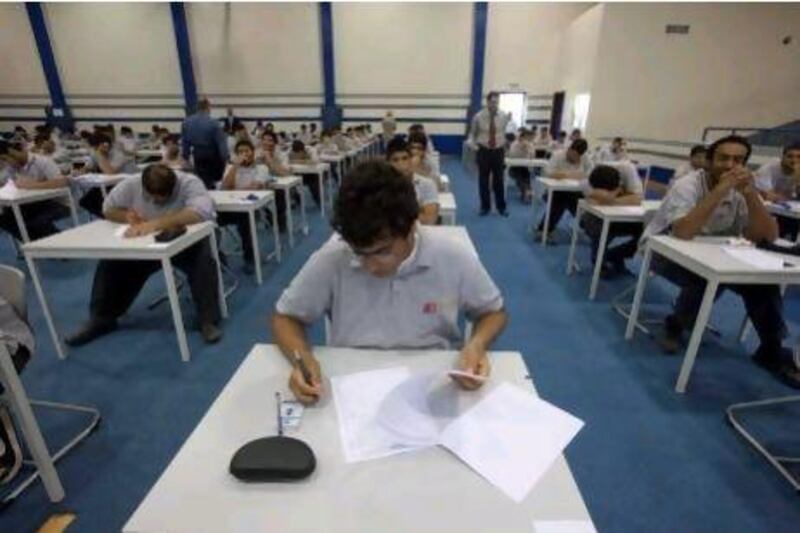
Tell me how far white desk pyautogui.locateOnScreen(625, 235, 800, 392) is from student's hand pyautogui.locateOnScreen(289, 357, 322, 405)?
6.57 ft

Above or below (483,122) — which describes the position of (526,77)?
above

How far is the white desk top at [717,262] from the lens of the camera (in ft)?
6.89

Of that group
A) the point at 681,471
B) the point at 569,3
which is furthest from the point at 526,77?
the point at 681,471

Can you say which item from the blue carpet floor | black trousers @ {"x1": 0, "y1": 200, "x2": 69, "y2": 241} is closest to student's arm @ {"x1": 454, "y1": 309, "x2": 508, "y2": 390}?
the blue carpet floor

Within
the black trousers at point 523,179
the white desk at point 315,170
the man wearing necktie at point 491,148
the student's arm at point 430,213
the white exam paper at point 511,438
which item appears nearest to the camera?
the white exam paper at point 511,438

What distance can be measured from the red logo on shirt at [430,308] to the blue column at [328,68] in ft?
40.6

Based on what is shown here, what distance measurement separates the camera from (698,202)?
265 centimetres

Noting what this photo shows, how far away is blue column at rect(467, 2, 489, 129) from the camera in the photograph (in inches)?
467

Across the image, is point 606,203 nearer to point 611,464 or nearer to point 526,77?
point 611,464

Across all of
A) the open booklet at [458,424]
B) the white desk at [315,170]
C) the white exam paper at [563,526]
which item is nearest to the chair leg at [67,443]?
the open booklet at [458,424]

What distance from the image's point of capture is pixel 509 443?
3.05 ft

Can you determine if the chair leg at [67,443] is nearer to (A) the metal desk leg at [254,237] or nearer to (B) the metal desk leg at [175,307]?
(B) the metal desk leg at [175,307]

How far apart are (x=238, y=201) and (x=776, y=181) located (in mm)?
5055

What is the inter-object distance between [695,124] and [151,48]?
45.4 feet
